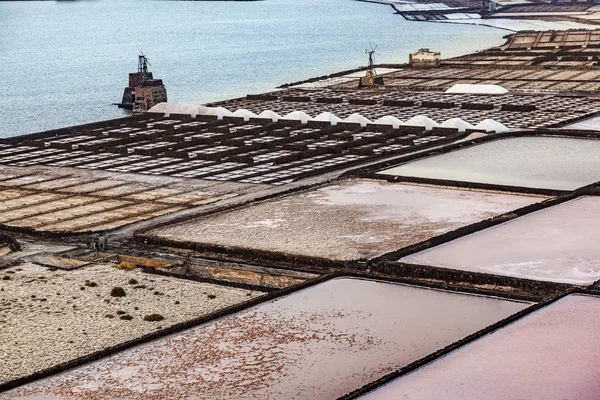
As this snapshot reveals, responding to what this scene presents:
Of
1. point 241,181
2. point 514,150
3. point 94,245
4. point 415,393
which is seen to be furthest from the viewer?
point 514,150

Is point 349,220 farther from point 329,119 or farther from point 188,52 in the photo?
point 188,52

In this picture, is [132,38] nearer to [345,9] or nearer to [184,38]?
[184,38]

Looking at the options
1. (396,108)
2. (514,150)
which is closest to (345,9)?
(396,108)

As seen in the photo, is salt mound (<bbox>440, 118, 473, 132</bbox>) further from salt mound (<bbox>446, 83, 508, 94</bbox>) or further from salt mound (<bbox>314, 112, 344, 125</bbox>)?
salt mound (<bbox>446, 83, 508, 94</bbox>)

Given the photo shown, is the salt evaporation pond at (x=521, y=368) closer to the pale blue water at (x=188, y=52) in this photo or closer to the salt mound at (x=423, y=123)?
the salt mound at (x=423, y=123)

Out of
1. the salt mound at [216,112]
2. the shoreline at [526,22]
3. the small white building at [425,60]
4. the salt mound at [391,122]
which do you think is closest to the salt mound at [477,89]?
the salt mound at [391,122]

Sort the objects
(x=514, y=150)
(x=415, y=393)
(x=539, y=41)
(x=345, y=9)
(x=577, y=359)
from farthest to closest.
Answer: (x=345, y=9) → (x=539, y=41) → (x=514, y=150) → (x=577, y=359) → (x=415, y=393)

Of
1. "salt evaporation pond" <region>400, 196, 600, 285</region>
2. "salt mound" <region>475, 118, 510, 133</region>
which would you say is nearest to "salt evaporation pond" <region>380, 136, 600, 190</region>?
"salt mound" <region>475, 118, 510, 133</region>
